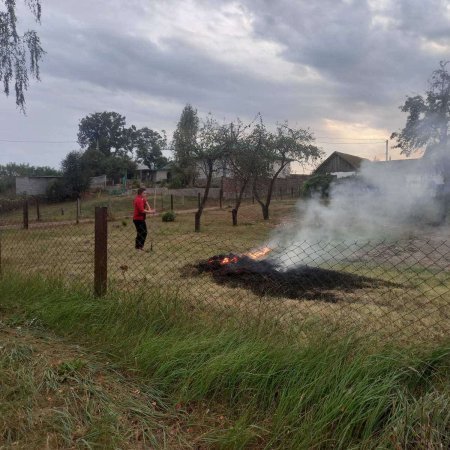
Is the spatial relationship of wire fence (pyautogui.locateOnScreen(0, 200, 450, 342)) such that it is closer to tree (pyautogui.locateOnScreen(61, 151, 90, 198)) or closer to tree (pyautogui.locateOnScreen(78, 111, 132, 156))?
tree (pyautogui.locateOnScreen(61, 151, 90, 198))

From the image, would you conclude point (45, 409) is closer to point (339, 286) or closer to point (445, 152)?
point (339, 286)

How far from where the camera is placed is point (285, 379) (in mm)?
2768

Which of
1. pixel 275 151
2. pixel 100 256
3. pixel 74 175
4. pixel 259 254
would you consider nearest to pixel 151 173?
pixel 74 175

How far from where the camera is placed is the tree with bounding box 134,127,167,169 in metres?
61.6

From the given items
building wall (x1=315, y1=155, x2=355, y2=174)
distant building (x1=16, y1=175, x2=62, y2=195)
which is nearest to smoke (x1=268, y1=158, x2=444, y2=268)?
building wall (x1=315, y1=155, x2=355, y2=174)

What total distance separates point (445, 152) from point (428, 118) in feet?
6.72

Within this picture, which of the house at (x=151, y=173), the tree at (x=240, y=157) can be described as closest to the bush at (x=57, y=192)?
the tree at (x=240, y=157)

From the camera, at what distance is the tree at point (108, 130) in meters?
69.8

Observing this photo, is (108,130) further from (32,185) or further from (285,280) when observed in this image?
(285,280)

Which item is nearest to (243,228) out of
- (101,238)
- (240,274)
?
(240,274)

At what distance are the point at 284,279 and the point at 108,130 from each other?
224ft

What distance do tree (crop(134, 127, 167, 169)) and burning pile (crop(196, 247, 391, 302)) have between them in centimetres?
5052

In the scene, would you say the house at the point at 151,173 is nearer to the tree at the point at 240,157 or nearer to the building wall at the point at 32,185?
the building wall at the point at 32,185

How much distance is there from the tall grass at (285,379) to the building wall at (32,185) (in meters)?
33.1
